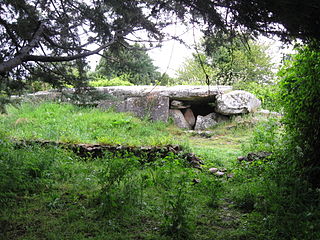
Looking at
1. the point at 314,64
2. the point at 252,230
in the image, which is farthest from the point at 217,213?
the point at 314,64

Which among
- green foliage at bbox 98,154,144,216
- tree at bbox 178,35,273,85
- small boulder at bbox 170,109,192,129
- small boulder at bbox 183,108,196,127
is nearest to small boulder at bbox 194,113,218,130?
small boulder at bbox 170,109,192,129

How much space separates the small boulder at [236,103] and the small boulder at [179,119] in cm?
Answer: 154

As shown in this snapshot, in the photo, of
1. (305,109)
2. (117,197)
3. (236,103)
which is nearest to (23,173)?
(117,197)

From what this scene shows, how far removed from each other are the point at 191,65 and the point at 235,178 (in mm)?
18632

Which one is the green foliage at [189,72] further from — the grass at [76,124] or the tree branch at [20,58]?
the tree branch at [20,58]

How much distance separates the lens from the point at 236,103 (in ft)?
39.5

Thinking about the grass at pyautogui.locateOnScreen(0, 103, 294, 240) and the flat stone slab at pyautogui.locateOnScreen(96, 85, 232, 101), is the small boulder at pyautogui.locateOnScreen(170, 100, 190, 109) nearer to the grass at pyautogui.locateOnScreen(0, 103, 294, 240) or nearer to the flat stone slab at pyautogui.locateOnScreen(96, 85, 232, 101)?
the flat stone slab at pyautogui.locateOnScreen(96, 85, 232, 101)

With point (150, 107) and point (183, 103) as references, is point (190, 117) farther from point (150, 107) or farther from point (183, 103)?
point (150, 107)

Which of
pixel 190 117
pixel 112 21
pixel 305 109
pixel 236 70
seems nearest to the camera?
pixel 305 109

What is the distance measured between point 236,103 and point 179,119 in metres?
2.58

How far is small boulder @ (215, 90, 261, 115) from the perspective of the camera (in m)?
12.0

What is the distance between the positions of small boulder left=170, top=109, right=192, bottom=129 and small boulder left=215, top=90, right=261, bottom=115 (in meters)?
1.54

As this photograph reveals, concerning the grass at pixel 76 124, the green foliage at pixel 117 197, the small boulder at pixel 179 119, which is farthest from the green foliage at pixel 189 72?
the green foliage at pixel 117 197

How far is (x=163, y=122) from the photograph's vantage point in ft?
39.2
